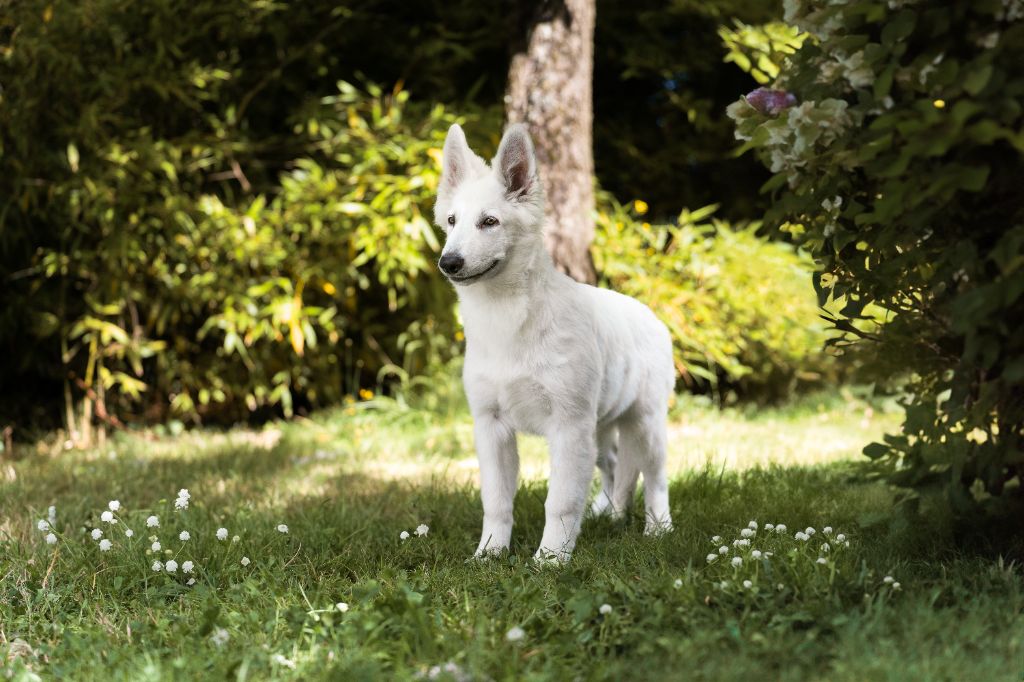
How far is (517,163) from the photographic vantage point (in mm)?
3084

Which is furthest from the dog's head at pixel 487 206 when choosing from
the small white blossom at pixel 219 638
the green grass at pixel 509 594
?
the small white blossom at pixel 219 638

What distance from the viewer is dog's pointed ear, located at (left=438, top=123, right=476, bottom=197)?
10.5 ft

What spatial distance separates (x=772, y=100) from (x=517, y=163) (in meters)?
0.87

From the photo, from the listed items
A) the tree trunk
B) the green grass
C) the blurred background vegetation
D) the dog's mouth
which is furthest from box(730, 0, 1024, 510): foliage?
the blurred background vegetation

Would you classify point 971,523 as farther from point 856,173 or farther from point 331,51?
point 331,51

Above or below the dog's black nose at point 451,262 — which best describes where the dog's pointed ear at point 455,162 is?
above

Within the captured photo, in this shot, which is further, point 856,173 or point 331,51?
point 331,51

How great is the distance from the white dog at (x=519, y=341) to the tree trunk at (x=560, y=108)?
87.3 inches

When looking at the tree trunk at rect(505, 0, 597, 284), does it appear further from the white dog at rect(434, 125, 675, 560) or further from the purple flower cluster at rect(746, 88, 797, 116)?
the purple flower cluster at rect(746, 88, 797, 116)

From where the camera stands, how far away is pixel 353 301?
22.4 feet

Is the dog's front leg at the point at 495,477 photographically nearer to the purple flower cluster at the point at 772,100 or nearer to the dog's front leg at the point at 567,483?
the dog's front leg at the point at 567,483

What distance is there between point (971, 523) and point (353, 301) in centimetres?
486

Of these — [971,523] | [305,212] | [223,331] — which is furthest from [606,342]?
[223,331]

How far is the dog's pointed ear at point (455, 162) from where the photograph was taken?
10.5 ft
